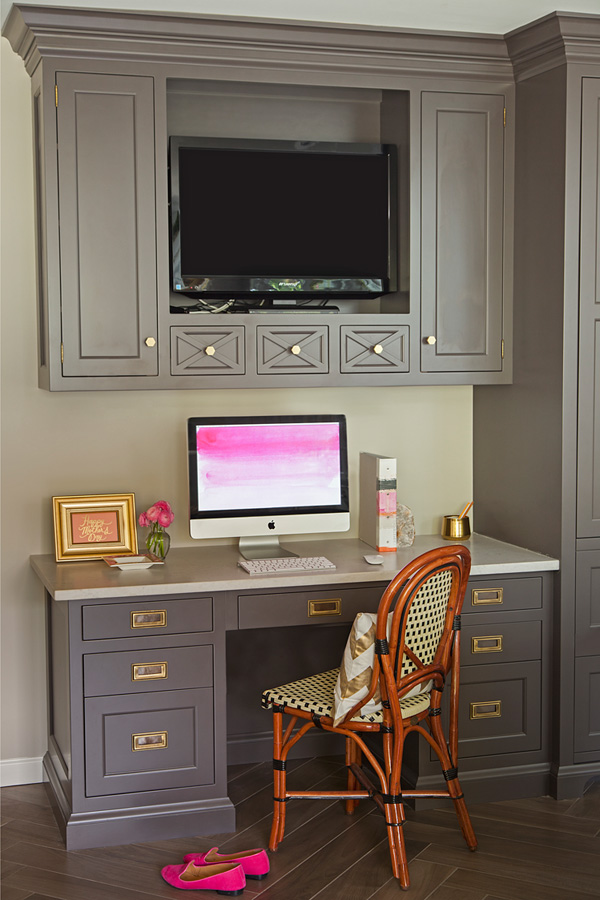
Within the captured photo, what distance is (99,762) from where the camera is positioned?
282 cm

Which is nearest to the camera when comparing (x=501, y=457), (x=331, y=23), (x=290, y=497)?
(x=331, y=23)

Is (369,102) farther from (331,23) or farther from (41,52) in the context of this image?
(41,52)

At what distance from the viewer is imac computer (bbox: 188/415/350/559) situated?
3.22 m

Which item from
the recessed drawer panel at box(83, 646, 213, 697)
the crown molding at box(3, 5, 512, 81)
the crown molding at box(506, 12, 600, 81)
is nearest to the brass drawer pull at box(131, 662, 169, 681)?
the recessed drawer panel at box(83, 646, 213, 697)

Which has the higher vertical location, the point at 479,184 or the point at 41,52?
the point at 41,52

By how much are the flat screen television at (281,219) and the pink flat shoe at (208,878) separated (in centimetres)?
183

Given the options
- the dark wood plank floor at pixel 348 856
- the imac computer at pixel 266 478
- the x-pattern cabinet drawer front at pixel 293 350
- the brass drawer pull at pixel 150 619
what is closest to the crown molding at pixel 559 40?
the x-pattern cabinet drawer front at pixel 293 350

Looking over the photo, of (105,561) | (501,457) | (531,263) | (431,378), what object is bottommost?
(105,561)

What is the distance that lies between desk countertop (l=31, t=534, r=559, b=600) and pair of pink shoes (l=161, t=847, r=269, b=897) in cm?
77

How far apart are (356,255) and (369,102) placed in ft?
2.14

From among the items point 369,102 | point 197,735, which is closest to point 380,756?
point 197,735

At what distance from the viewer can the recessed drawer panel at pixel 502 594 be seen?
312cm

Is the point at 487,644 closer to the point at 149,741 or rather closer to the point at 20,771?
the point at 149,741

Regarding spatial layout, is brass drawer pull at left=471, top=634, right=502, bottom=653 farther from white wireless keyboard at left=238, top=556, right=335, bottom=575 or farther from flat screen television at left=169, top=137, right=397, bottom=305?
flat screen television at left=169, top=137, right=397, bottom=305
